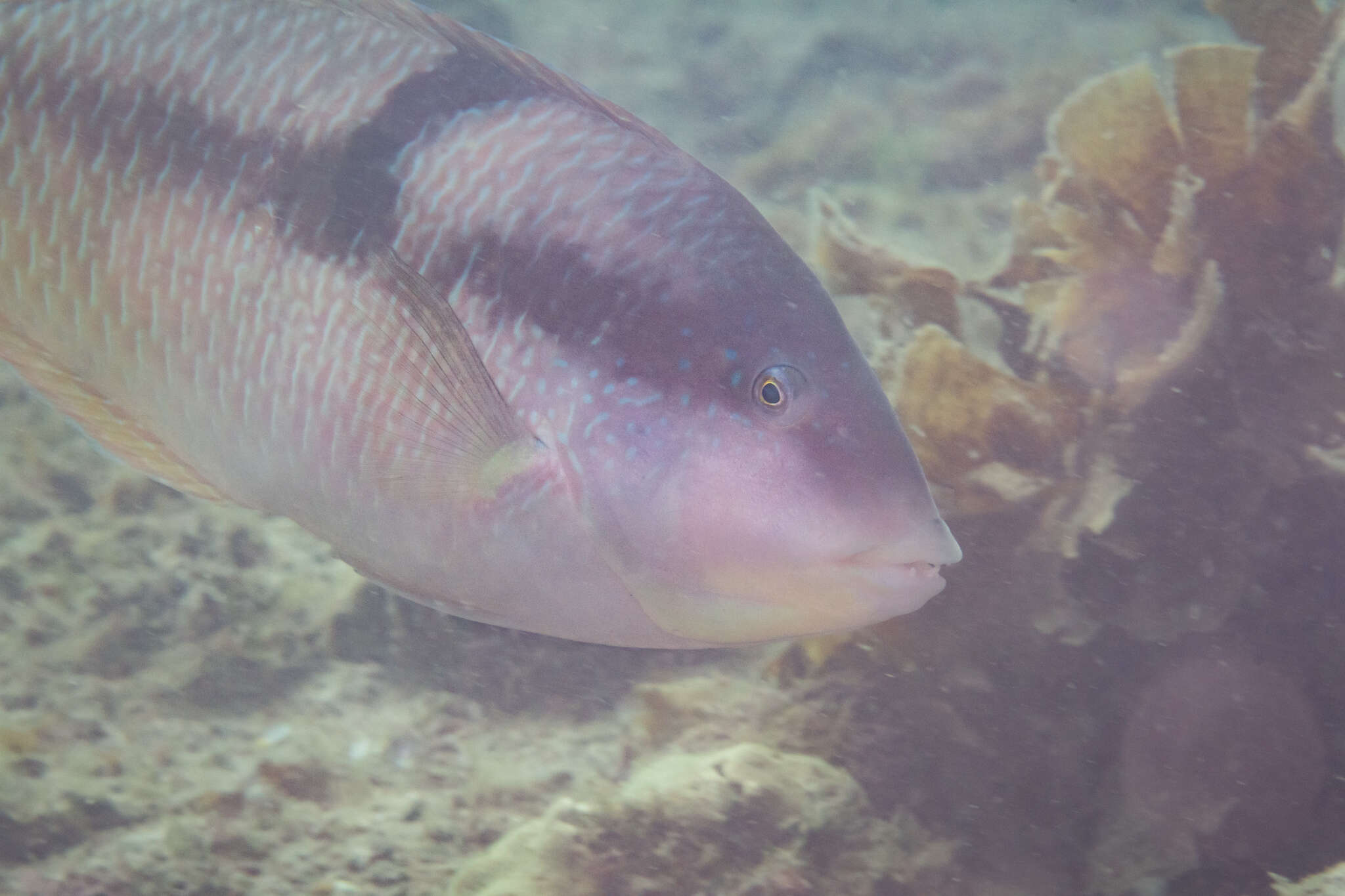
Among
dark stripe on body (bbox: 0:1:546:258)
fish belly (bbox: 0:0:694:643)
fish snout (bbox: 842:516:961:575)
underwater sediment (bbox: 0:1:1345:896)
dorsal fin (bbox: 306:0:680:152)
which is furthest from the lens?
underwater sediment (bbox: 0:1:1345:896)

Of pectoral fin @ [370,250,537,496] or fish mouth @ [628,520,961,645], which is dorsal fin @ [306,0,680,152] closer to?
pectoral fin @ [370,250,537,496]

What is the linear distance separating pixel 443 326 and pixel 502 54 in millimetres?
873

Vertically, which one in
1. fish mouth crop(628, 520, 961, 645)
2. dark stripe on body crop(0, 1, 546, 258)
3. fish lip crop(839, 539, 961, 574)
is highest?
dark stripe on body crop(0, 1, 546, 258)

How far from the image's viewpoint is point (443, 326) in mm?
1608

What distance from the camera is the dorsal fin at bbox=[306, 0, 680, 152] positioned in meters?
2.00

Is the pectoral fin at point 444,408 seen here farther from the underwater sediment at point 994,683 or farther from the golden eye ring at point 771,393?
the underwater sediment at point 994,683

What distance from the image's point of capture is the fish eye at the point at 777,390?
1595 mm

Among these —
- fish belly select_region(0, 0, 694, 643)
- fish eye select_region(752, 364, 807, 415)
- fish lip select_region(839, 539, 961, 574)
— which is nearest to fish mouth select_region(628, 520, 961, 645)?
fish lip select_region(839, 539, 961, 574)

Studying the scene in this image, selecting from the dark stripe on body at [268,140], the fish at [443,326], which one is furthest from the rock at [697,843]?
the dark stripe on body at [268,140]

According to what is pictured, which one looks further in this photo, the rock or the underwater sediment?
the underwater sediment

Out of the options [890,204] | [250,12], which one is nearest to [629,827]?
[250,12]

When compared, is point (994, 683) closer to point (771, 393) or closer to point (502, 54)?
point (771, 393)

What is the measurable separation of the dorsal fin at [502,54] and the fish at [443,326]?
0.01m

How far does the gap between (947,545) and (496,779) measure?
1.91m
